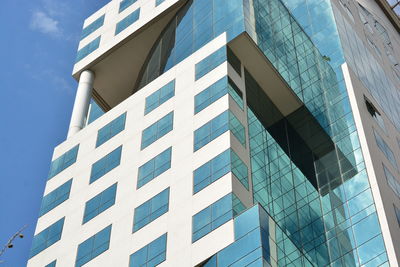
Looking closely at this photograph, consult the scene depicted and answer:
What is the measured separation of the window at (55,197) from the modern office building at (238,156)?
169 mm

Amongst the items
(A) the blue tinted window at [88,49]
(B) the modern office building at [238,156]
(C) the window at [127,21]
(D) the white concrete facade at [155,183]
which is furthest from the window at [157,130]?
(A) the blue tinted window at [88,49]

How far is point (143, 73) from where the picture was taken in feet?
254

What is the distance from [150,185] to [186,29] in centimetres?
1966

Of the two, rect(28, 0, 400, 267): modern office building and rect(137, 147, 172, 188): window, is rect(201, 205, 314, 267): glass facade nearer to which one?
rect(28, 0, 400, 267): modern office building

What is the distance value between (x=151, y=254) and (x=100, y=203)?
9010 mm

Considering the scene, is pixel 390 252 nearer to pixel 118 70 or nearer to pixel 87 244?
pixel 87 244

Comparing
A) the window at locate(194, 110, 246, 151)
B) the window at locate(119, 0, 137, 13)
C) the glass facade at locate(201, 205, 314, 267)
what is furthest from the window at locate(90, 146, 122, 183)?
the window at locate(119, 0, 137, 13)

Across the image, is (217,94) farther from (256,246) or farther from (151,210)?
(256,246)

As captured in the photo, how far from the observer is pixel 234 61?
5856cm

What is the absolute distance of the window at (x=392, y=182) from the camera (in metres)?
56.4

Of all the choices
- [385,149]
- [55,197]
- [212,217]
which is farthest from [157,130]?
[385,149]

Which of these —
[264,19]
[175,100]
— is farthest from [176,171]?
[264,19]

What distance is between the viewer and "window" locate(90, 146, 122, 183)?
57594 mm

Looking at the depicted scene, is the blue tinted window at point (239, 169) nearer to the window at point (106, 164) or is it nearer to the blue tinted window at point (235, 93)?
the blue tinted window at point (235, 93)
